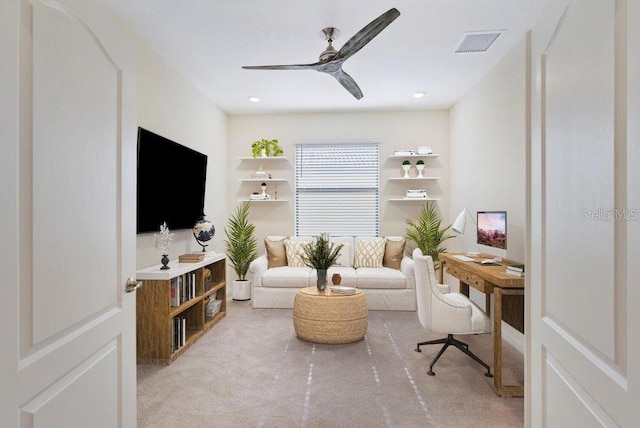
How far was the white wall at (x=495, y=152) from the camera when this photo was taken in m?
3.26

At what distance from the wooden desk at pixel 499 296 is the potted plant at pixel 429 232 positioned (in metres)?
1.64

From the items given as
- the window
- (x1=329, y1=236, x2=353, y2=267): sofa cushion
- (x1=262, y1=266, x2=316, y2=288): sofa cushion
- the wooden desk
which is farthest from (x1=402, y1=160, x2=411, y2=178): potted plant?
the wooden desk

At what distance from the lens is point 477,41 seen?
127 inches

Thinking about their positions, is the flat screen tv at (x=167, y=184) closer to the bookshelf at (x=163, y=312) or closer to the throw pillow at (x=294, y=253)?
the bookshelf at (x=163, y=312)

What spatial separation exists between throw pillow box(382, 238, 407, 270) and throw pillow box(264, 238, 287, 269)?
1425 mm

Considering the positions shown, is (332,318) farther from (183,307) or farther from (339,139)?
(339,139)

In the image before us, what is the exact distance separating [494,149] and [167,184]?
11.1ft

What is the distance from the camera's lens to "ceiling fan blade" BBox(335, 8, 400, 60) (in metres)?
2.20

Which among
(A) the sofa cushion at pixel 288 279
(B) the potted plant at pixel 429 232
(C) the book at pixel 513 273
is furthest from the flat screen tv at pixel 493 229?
(A) the sofa cushion at pixel 288 279
